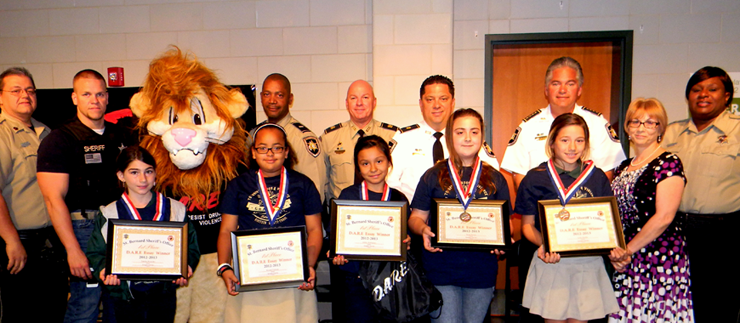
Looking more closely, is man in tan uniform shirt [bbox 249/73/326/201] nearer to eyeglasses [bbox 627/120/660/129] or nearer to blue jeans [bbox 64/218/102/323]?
blue jeans [bbox 64/218/102/323]

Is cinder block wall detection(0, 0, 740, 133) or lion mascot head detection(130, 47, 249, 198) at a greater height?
cinder block wall detection(0, 0, 740, 133)

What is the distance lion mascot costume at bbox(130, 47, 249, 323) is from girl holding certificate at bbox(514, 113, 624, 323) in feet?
5.98

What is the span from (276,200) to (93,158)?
128 cm

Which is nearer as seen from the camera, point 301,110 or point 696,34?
point 696,34

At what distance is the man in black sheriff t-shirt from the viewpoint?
2889mm

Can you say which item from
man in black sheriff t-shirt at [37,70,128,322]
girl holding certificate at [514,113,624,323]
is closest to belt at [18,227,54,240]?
man in black sheriff t-shirt at [37,70,128,322]

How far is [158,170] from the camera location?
9.44 feet

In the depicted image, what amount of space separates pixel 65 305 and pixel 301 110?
2.77 m

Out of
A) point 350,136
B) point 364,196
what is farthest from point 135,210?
point 350,136

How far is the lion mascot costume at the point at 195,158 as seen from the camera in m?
2.86

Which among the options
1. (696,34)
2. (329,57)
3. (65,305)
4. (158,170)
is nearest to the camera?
(158,170)

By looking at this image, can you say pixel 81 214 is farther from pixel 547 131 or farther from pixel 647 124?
pixel 647 124

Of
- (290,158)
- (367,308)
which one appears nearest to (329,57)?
(290,158)

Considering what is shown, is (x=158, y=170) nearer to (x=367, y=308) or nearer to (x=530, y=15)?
(x=367, y=308)
